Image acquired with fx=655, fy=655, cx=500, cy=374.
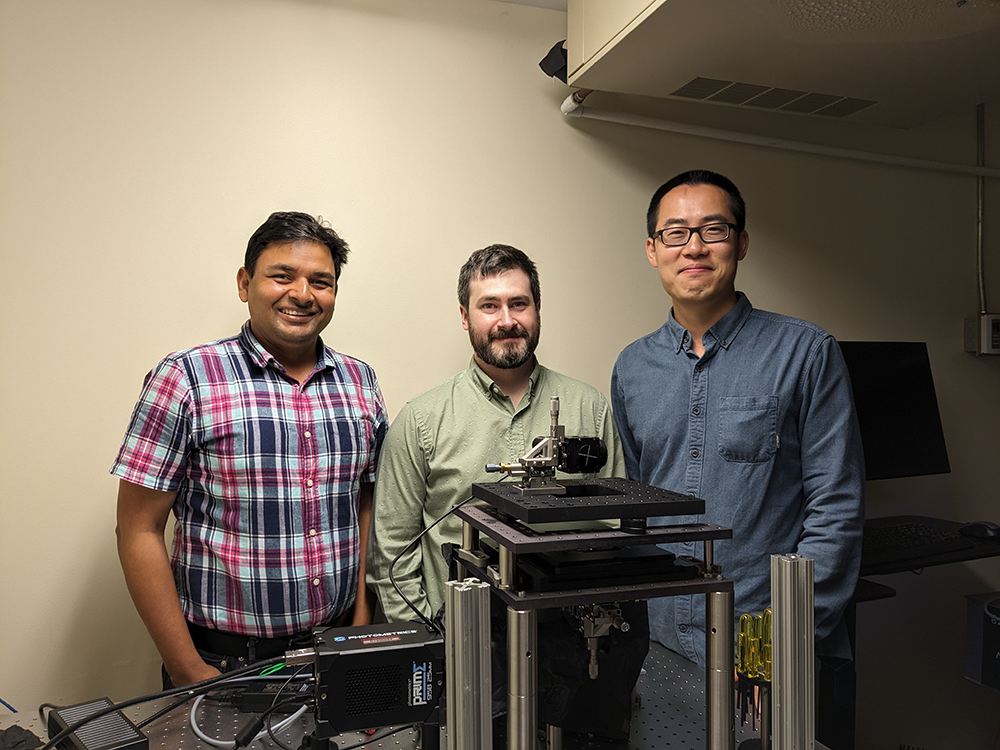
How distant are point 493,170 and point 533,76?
1.23ft

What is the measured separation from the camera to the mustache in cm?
170

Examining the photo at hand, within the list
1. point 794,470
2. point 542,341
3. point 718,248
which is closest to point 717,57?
point 718,248

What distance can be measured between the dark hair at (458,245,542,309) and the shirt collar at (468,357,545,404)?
0.60ft

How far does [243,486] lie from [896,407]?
7.76ft

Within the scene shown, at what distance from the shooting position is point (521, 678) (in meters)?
0.77

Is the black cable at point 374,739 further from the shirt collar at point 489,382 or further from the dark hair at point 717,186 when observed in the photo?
the dark hair at point 717,186

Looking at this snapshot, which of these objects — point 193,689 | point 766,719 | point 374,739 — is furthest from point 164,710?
point 766,719

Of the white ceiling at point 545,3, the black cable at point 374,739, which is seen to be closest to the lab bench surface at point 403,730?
the black cable at point 374,739

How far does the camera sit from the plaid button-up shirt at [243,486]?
1497 mm

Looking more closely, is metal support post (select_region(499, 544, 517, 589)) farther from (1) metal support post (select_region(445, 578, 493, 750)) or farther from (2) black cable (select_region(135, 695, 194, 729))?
(2) black cable (select_region(135, 695, 194, 729))

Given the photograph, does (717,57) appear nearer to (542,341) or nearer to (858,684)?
(542,341)

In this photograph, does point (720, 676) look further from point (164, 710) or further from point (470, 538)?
point (164, 710)

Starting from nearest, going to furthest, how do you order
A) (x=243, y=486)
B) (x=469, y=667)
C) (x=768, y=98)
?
1. (x=469, y=667)
2. (x=243, y=486)
3. (x=768, y=98)

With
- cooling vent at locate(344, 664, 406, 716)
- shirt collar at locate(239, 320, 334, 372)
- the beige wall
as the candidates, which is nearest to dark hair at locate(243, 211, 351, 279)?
shirt collar at locate(239, 320, 334, 372)
